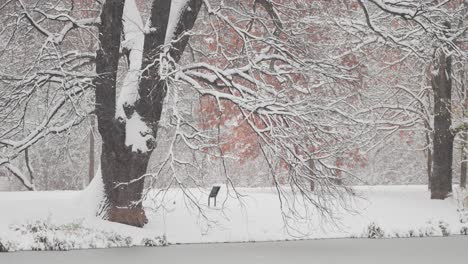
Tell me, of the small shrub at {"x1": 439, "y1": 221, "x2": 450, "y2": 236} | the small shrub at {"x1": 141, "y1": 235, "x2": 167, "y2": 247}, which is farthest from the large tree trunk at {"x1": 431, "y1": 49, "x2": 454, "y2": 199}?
the small shrub at {"x1": 141, "y1": 235, "x2": 167, "y2": 247}

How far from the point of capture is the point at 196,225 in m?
16.7

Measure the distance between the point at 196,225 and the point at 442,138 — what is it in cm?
1074

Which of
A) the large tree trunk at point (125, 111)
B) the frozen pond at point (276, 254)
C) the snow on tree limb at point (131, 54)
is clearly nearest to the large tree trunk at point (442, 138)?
the frozen pond at point (276, 254)

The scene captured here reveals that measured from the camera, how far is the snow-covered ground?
14.2 metres

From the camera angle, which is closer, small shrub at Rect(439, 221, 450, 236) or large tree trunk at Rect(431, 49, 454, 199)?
small shrub at Rect(439, 221, 450, 236)

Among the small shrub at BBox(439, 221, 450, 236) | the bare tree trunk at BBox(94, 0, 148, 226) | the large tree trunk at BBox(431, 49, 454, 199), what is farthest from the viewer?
the large tree trunk at BBox(431, 49, 454, 199)

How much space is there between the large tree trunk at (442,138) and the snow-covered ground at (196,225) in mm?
1236

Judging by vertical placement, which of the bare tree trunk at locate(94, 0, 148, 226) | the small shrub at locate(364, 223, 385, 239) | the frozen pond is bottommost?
the frozen pond

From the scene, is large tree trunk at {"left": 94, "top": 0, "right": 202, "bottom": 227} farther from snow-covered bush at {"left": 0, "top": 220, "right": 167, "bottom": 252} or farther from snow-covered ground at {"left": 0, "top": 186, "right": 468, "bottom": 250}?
snow-covered bush at {"left": 0, "top": 220, "right": 167, "bottom": 252}

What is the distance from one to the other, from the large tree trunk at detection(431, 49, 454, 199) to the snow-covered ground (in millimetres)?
1236

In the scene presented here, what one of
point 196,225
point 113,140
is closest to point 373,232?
point 196,225

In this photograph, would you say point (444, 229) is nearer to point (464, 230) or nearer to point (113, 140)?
point (464, 230)

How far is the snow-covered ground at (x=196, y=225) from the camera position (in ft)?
46.8

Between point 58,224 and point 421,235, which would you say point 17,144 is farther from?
point 421,235
